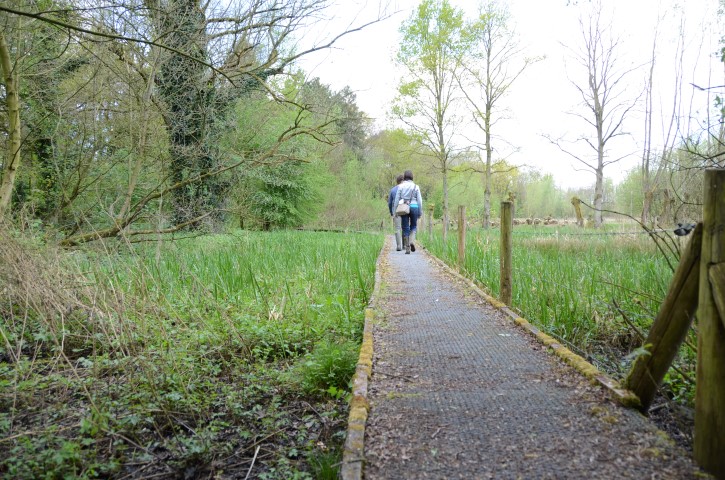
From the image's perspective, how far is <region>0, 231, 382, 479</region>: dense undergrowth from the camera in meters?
2.30

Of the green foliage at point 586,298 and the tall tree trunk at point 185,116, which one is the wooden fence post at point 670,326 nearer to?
the green foliage at point 586,298

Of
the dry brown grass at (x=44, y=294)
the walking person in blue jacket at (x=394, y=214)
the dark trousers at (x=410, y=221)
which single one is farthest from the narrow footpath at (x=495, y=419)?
the walking person in blue jacket at (x=394, y=214)

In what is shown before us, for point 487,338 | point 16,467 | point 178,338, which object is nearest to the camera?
point 16,467

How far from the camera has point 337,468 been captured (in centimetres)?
219

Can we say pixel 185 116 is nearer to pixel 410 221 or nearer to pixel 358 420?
pixel 410 221

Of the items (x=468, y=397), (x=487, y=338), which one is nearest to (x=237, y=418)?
(x=468, y=397)

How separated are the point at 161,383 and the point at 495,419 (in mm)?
2091

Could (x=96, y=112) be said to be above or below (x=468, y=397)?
above

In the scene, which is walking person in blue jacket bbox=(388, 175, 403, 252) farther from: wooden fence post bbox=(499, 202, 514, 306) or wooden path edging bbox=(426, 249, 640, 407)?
wooden path edging bbox=(426, 249, 640, 407)

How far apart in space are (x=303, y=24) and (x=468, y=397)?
4713mm

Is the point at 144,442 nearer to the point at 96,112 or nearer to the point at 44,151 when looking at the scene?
the point at 96,112

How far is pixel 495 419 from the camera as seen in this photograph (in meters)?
2.30

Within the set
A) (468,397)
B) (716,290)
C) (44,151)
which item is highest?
(44,151)

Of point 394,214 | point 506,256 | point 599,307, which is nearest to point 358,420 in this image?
point 599,307
